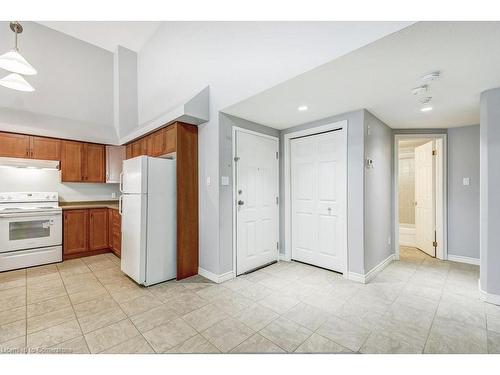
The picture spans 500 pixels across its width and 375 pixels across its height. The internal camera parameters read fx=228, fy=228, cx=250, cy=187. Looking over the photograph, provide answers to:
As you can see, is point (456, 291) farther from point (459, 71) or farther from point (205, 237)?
point (205, 237)

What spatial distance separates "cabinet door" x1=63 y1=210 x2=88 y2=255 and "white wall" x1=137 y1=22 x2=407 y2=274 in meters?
2.09

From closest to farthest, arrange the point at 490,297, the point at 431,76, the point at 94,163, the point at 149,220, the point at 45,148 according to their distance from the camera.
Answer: the point at 431,76, the point at 490,297, the point at 149,220, the point at 45,148, the point at 94,163

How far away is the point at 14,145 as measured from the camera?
3.61 metres

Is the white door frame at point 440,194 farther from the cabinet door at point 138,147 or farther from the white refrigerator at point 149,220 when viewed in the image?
the cabinet door at point 138,147

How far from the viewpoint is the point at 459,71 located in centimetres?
198

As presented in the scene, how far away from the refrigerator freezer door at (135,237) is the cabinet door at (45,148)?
198 centimetres

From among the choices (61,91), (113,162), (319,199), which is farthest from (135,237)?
(61,91)

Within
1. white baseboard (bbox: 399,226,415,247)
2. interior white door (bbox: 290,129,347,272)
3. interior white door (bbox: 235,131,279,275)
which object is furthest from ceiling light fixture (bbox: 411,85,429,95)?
white baseboard (bbox: 399,226,415,247)

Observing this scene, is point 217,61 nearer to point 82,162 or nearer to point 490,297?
point 82,162

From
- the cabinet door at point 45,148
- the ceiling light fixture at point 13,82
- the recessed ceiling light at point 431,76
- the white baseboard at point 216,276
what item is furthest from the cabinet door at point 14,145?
the recessed ceiling light at point 431,76

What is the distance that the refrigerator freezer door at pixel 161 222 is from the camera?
9.31ft

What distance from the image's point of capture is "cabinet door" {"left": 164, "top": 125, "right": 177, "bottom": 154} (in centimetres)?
301

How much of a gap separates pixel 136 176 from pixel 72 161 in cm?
224
